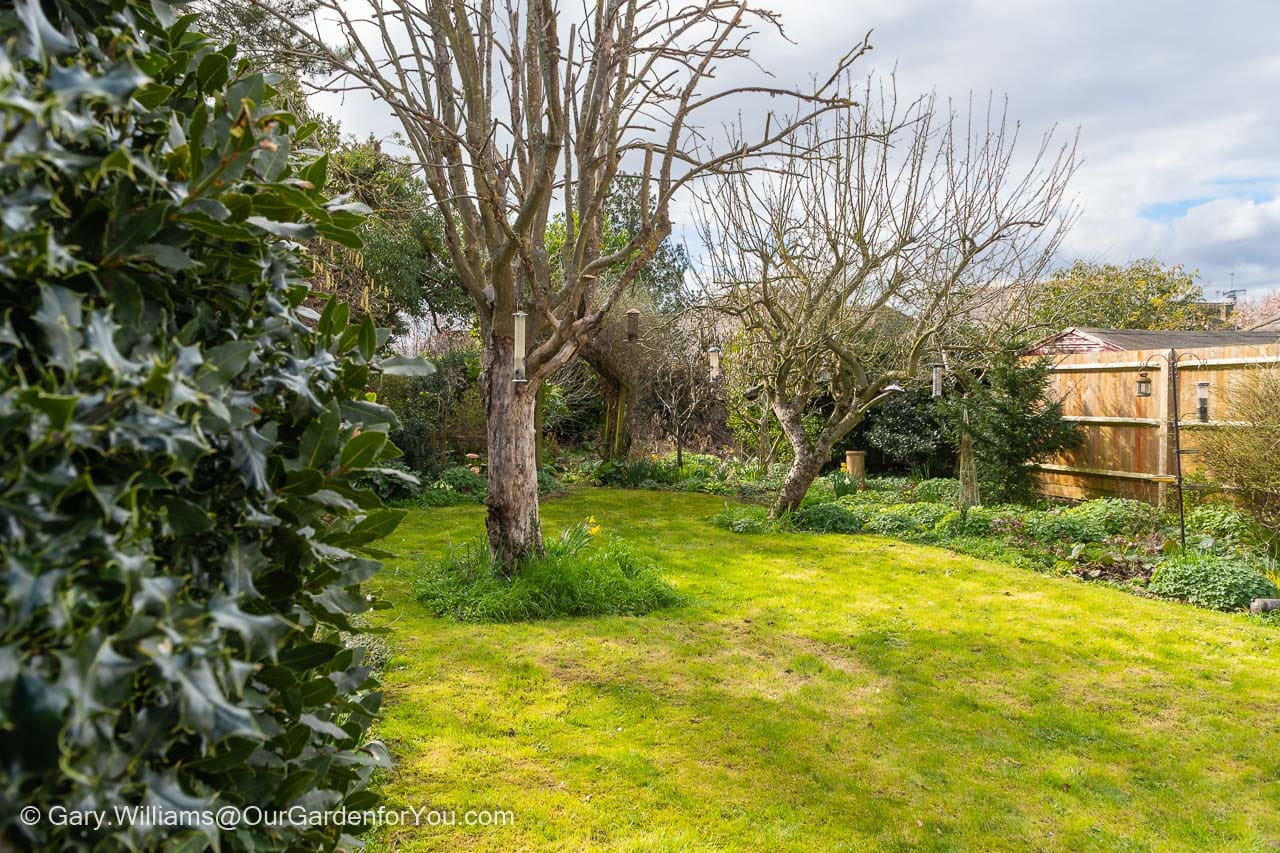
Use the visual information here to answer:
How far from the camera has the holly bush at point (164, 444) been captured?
0.75 m

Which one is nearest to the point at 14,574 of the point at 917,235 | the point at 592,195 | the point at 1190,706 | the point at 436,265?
the point at 592,195

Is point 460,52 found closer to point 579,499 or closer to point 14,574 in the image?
point 14,574

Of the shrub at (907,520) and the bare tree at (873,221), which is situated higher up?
the bare tree at (873,221)

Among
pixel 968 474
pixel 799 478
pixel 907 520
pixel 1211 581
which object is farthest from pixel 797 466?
pixel 1211 581

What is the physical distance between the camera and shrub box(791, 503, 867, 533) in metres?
8.44

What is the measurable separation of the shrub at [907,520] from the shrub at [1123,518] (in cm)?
138

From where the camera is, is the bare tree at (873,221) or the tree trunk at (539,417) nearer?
the bare tree at (873,221)

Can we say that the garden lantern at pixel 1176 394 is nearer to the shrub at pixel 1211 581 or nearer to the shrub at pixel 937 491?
the shrub at pixel 1211 581

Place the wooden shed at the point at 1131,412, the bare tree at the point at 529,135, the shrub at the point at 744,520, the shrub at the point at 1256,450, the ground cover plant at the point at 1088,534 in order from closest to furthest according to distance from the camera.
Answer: the bare tree at the point at 529,135
the ground cover plant at the point at 1088,534
the shrub at the point at 1256,450
the wooden shed at the point at 1131,412
the shrub at the point at 744,520

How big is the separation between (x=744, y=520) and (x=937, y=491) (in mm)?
3597

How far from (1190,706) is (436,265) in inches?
528

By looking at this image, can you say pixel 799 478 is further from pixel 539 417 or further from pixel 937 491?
pixel 539 417

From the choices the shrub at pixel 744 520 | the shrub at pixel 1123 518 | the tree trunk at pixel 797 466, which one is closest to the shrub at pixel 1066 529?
the shrub at pixel 1123 518

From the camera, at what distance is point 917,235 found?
7797 millimetres
